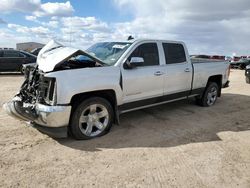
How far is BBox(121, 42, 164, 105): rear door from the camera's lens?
210 inches

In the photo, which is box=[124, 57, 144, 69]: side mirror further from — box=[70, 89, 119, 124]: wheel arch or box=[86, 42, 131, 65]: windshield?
box=[70, 89, 119, 124]: wheel arch

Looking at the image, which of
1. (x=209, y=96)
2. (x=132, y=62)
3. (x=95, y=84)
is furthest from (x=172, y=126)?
(x=209, y=96)

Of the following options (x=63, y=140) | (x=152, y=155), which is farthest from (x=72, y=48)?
(x=152, y=155)

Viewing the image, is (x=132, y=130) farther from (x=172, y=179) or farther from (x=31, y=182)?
A: (x=31, y=182)

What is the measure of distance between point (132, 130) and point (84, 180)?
2.14 m

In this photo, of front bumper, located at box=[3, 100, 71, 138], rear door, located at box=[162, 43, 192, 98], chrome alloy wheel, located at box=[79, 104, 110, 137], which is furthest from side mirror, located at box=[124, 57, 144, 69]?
front bumper, located at box=[3, 100, 71, 138]

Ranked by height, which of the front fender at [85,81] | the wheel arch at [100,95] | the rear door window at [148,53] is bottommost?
the wheel arch at [100,95]

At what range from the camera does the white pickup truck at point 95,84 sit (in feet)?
14.6

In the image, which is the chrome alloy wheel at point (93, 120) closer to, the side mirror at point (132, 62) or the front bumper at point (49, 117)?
the front bumper at point (49, 117)

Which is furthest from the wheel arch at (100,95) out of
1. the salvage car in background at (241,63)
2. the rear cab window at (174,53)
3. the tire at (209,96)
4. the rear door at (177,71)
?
the salvage car in background at (241,63)

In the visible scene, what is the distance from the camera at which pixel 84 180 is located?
3479 mm

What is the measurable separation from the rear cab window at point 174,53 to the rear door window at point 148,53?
34 cm

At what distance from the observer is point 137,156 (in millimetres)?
4227

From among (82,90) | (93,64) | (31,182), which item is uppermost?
(93,64)
